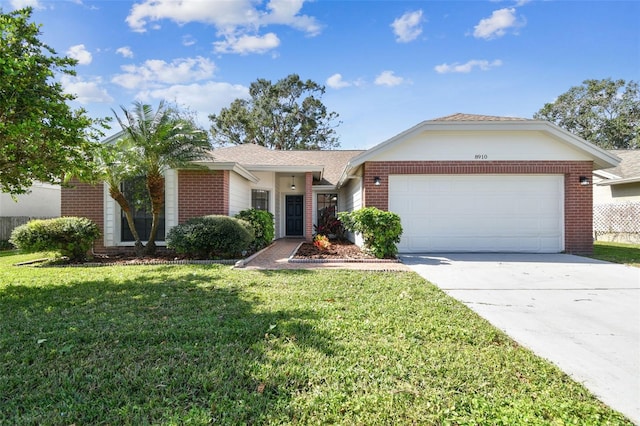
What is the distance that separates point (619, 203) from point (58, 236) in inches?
946

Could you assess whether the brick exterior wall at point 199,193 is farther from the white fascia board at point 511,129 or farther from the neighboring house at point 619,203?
the neighboring house at point 619,203

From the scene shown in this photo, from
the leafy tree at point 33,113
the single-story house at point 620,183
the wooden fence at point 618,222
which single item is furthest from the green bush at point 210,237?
the wooden fence at point 618,222

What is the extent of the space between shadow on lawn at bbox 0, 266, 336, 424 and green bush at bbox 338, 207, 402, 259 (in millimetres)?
4833

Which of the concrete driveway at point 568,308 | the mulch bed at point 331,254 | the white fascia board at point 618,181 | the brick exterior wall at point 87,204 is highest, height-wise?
the white fascia board at point 618,181

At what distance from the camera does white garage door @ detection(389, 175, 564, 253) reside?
33.9ft

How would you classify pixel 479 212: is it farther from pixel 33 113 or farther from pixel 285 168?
pixel 33 113

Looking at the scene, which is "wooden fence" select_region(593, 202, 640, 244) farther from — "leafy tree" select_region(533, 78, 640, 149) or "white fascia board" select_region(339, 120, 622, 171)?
"leafy tree" select_region(533, 78, 640, 149)

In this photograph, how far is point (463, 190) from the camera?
1046cm

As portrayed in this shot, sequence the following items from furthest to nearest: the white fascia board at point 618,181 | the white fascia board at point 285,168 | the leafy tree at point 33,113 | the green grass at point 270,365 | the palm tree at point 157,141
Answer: the white fascia board at point 618,181
the white fascia board at point 285,168
the palm tree at point 157,141
the leafy tree at point 33,113
the green grass at point 270,365

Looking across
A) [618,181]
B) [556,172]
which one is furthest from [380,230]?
[618,181]

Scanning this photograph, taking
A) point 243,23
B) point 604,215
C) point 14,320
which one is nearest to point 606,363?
point 14,320

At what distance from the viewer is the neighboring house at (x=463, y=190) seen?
1014 cm

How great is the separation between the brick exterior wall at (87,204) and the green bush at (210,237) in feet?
10.6

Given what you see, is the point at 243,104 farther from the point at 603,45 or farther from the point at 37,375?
the point at 37,375
